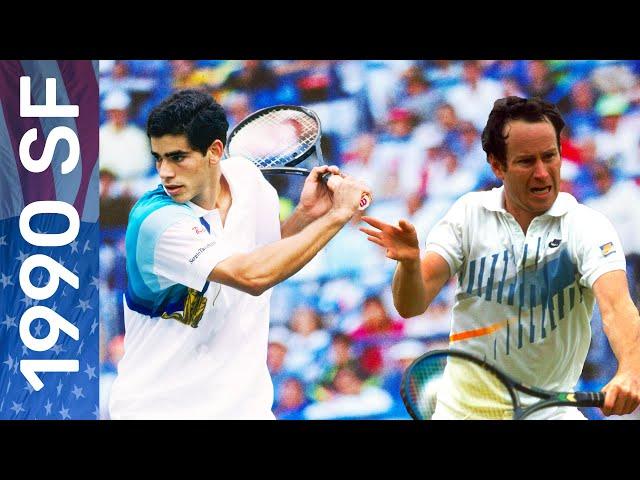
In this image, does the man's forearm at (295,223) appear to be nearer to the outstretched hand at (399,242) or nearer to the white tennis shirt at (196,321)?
the white tennis shirt at (196,321)

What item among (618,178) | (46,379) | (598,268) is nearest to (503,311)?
(598,268)

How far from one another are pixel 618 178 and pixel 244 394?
2.12 meters

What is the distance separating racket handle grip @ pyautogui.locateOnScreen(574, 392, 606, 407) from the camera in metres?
5.11

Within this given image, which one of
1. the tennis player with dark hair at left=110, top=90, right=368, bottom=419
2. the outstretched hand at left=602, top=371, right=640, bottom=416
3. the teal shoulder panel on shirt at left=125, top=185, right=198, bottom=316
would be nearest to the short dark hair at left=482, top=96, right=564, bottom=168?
the tennis player with dark hair at left=110, top=90, right=368, bottom=419

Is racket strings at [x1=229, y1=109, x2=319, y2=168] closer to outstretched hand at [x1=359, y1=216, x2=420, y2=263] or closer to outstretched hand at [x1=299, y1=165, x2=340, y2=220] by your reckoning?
outstretched hand at [x1=299, y1=165, x2=340, y2=220]

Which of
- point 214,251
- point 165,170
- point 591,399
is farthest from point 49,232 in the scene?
point 591,399

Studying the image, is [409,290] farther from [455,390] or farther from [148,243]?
[148,243]

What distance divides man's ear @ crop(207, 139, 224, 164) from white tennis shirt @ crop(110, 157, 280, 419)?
0.25ft

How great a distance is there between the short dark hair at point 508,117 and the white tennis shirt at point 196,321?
1.09 meters

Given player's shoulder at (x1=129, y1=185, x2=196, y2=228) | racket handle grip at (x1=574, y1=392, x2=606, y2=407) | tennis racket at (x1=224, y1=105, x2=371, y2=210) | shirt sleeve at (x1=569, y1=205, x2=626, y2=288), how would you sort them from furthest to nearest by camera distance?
1. tennis racket at (x1=224, y1=105, x2=371, y2=210)
2. player's shoulder at (x1=129, y1=185, x2=196, y2=228)
3. shirt sleeve at (x1=569, y1=205, x2=626, y2=288)
4. racket handle grip at (x1=574, y1=392, x2=606, y2=407)

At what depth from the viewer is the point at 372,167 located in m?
6.26

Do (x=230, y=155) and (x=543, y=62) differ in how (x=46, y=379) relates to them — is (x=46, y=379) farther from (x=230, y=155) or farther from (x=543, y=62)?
(x=543, y=62)

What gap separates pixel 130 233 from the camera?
6246mm

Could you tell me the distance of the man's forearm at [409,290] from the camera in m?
5.65
